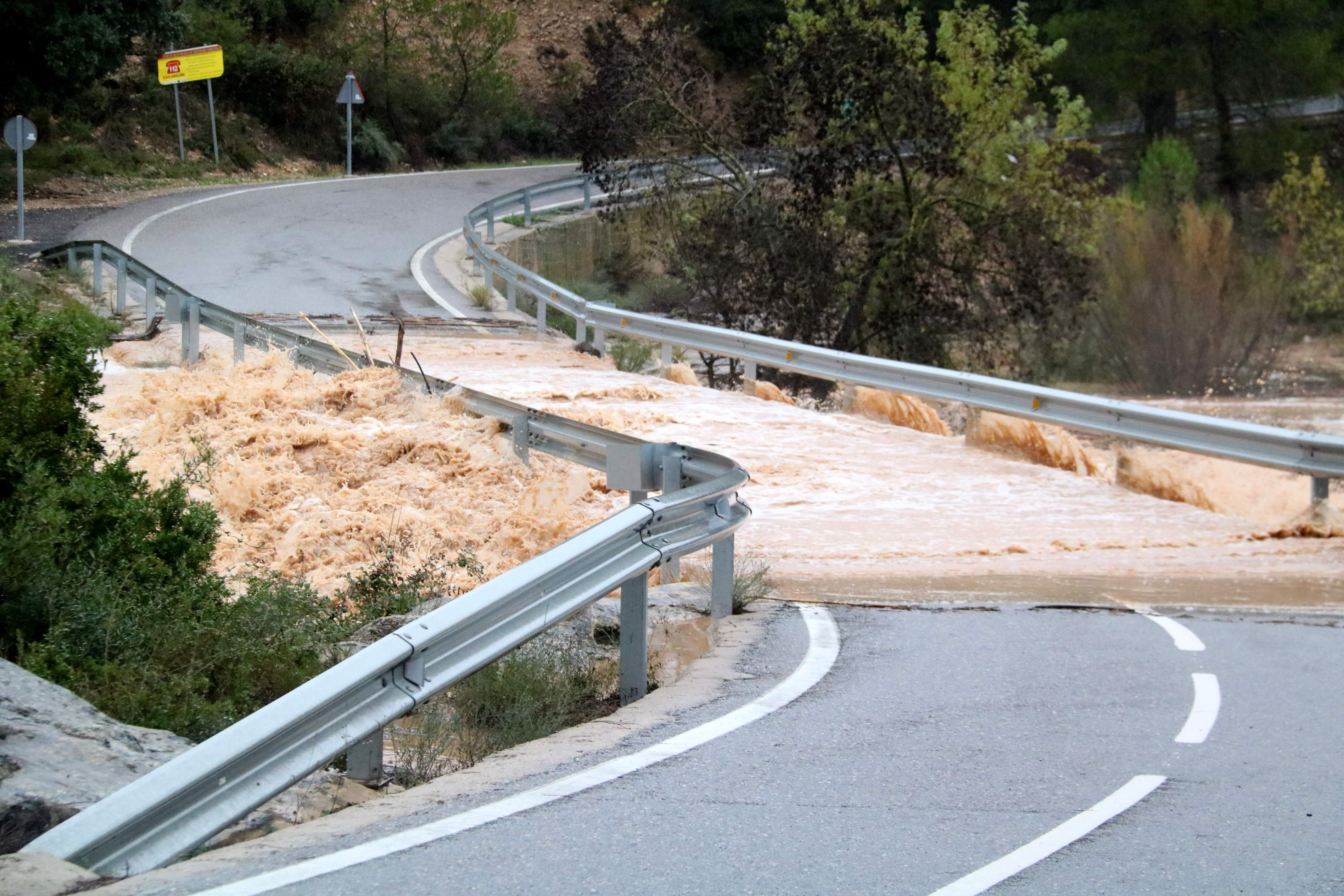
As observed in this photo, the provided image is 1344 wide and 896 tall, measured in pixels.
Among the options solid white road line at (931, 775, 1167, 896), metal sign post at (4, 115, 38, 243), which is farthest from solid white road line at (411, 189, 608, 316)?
solid white road line at (931, 775, 1167, 896)

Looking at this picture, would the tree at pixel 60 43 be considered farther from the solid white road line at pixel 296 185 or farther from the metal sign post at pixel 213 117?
the metal sign post at pixel 213 117

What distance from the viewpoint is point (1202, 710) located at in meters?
6.54

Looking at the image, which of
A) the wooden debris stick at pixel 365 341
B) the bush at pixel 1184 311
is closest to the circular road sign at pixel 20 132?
the wooden debris stick at pixel 365 341

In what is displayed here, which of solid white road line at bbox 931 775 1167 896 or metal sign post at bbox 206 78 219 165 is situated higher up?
metal sign post at bbox 206 78 219 165

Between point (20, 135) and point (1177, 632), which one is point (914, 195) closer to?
point (20, 135)

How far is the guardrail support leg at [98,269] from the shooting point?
72.4 ft

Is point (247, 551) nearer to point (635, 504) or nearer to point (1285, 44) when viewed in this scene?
point (635, 504)

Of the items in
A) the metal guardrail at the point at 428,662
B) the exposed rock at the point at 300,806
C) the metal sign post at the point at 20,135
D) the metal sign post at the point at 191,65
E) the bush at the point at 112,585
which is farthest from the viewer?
the metal sign post at the point at 191,65

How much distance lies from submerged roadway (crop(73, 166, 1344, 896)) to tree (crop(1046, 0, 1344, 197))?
137ft

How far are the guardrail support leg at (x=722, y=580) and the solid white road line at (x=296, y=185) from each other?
19.1 meters

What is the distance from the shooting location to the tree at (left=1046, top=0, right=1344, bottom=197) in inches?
1850

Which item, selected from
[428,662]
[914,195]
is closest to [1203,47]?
[914,195]

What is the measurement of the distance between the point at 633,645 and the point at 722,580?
1.60m

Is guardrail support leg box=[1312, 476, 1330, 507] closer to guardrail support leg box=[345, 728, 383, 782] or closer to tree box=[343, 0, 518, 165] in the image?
guardrail support leg box=[345, 728, 383, 782]
